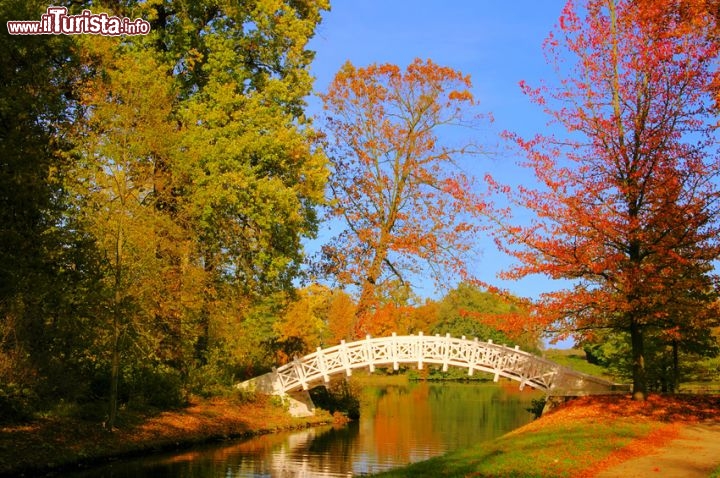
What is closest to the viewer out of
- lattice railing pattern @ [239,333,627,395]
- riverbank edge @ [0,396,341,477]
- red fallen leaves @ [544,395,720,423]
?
riverbank edge @ [0,396,341,477]

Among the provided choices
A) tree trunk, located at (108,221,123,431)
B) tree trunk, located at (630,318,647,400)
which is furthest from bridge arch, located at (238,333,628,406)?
tree trunk, located at (108,221,123,431)

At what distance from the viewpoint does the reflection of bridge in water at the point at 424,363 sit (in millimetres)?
24438

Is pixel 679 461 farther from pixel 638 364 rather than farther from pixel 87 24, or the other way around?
pixel 87 24

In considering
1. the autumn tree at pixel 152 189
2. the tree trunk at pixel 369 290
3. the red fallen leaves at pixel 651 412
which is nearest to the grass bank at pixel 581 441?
the red fallen leaves at pixel 651 412

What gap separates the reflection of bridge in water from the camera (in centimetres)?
2444

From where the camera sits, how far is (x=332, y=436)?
2398 cm

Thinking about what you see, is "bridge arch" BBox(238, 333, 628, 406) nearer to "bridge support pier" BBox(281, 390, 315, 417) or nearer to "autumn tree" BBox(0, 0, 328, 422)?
"bridge support pier" BBox(281, 390, 315, 417)

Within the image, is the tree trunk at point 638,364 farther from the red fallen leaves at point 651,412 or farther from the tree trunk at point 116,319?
the tree trunk at point 116,319

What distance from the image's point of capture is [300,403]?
27531 mm

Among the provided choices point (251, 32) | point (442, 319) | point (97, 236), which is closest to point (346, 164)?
point (251, 32)

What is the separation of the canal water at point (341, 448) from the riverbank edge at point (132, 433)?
48 centimetres

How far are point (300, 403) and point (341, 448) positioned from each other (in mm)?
6896

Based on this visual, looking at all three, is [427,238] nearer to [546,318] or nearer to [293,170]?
[293,170]

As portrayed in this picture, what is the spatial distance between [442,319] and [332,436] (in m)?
58.3
